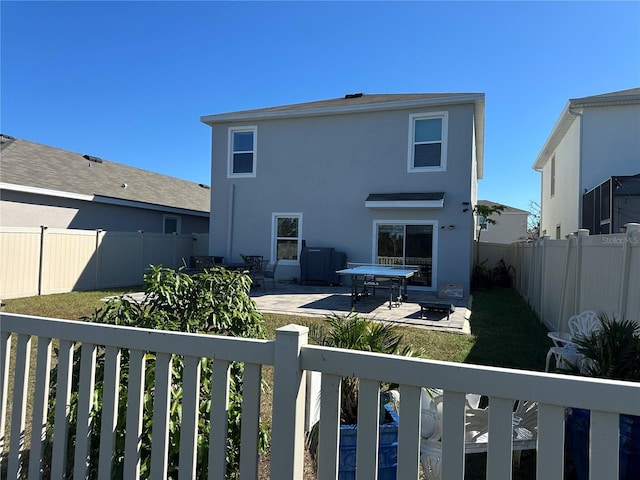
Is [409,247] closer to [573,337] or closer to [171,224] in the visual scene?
[573,337]

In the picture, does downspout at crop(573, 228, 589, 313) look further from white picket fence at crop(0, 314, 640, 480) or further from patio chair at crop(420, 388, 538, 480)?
white picket fence at crop(0, 314, 640, 480)

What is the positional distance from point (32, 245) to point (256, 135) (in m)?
Result: 8.02

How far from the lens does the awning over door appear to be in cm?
1207

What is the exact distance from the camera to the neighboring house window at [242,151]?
14.6m

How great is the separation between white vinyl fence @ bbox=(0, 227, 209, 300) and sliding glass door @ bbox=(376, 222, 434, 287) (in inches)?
316

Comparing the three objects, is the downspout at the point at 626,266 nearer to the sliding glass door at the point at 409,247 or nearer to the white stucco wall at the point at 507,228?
the sliding glass door at the point at 409,247

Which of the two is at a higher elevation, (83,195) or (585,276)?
(83,195)

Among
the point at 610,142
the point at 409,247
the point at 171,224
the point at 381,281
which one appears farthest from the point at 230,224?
the point at 610,142

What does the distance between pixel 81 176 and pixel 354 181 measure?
→ 11.0 m

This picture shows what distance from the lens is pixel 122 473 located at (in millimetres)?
1898

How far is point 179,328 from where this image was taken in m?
2.54

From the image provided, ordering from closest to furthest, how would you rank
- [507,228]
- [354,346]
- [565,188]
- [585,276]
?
[354,346]
[585,276]
[565,188]
[507,228]

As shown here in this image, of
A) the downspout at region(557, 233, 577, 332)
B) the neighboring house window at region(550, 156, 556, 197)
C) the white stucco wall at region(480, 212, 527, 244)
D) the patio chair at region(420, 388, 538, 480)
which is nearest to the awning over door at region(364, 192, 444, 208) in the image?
the downspout at region(557, 233, 577, 332)

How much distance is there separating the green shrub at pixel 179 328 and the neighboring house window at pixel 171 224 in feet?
52.6
